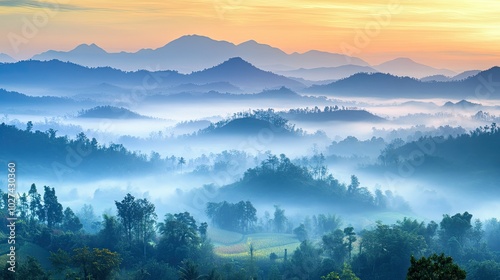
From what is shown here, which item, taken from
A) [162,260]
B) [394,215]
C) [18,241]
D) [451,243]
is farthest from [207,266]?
[394,215]

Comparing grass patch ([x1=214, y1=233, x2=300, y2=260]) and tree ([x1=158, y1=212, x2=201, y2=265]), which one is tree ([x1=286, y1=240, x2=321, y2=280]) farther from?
tree ([x1=158, y1=212, x2=201, y2=265])

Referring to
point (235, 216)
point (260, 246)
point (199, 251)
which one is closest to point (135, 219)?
point (199, 251)

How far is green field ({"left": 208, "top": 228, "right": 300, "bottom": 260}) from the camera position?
10222cm

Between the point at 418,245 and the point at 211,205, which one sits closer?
the point at 418,245

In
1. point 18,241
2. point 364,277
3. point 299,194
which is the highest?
point 299,194

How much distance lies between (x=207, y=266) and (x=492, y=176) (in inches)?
4823

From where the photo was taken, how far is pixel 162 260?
290ft

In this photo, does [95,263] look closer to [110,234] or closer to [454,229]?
[110,234]

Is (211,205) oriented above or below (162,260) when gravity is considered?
above

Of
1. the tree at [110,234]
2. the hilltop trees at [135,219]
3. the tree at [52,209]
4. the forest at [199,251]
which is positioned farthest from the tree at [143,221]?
the tree at [52,209]

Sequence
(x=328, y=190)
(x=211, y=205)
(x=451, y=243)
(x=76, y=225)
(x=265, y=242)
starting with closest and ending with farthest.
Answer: (x=451, y=243)
(x=76, y=225)
(x=265, y=242)
(x=211, y=205)
(x=328, y=190)

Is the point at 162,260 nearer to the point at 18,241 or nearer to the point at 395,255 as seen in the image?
the point at 18,241

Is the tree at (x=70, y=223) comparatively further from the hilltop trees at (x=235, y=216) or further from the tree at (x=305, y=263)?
the tree at (x=305, y=263)

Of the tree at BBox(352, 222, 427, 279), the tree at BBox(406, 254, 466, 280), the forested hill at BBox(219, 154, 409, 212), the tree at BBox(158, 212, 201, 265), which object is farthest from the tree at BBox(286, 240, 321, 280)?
the forested hill at BBox(219, 154, 409, 212)
